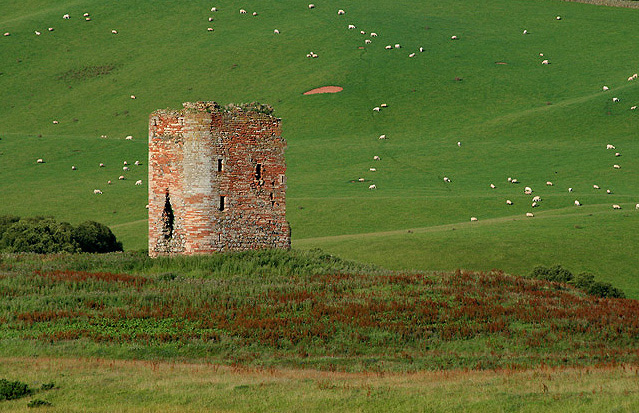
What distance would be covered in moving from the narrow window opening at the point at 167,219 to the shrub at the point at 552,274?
18.0 meters

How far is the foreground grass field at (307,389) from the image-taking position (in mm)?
22203

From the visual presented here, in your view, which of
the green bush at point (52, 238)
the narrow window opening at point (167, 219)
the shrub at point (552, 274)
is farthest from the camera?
the green bush at point (52, 238)

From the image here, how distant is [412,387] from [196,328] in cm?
1010

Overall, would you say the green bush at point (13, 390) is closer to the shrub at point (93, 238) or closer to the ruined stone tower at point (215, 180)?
the ruined stone tower at point (215, 180)

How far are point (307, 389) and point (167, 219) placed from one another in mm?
20502

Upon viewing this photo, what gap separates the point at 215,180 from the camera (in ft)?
138

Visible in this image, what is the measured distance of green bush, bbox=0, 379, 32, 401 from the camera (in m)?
23.2

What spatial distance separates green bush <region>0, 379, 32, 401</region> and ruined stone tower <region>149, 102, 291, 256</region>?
1854 centimetres

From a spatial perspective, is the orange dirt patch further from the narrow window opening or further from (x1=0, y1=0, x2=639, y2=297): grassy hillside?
the narrow window opening

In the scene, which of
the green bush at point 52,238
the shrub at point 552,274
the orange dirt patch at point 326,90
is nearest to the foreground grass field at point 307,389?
the shrub at point 552,274

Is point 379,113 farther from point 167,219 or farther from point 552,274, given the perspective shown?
point 167,219

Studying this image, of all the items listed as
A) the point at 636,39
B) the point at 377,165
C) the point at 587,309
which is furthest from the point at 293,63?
the point at 587,309

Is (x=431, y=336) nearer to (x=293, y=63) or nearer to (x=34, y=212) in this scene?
(x=34, y=212)

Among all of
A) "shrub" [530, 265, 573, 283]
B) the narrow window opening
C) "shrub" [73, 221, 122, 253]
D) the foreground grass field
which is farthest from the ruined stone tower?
the foreground grass field
